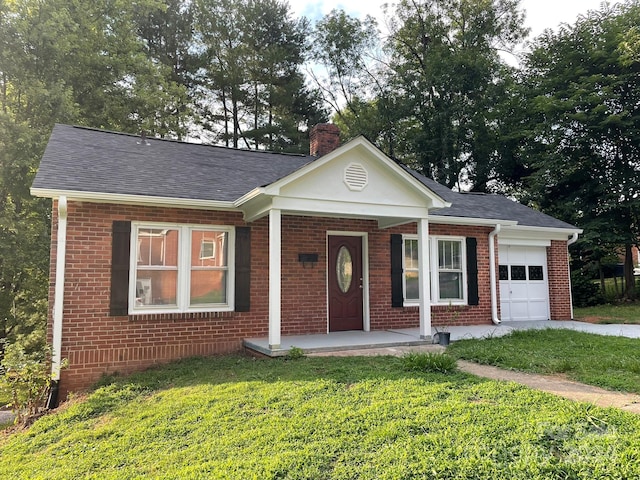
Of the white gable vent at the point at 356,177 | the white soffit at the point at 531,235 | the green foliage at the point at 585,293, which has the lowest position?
the green foliage at the point at 585,293

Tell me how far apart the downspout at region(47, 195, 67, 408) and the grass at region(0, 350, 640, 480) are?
1.06 meters

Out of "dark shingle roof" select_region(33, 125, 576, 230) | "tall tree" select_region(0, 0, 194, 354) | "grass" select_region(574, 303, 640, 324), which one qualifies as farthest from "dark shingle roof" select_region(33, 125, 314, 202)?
"grass" select_region(574, 303, 640, 324)

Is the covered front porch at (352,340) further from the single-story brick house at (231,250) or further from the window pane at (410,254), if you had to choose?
the window pane at (410,254)

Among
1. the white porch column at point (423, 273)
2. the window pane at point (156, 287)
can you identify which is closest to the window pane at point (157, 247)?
the window pane at point (156, 287)

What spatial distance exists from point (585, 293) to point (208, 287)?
1705 centimetres

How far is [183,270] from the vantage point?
7.60 meters

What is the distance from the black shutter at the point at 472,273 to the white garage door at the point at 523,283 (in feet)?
6.22

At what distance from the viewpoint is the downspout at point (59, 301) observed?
6438 millimetres

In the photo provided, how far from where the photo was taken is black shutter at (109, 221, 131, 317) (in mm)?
6984

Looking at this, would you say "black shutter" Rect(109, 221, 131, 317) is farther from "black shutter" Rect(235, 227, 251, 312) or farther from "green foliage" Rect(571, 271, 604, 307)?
"green foliage" Rect(571, 271, 604, 307)

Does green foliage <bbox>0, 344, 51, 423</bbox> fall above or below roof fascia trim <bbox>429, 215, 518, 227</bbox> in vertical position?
below

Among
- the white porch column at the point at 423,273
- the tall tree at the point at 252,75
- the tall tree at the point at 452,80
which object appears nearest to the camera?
the white porch column at the point at 423,273

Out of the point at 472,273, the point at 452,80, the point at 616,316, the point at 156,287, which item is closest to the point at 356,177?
the point at 156,287

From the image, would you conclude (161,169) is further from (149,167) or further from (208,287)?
(208,287)
